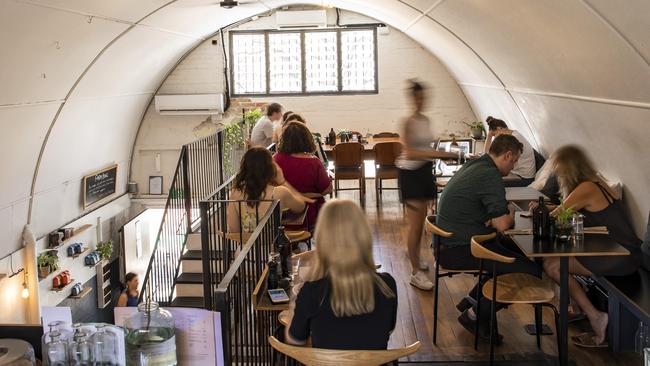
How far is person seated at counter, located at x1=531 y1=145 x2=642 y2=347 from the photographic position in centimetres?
509

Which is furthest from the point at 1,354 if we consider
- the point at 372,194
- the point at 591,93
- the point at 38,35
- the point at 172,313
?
the point at 372,194

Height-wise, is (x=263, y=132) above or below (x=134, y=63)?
below

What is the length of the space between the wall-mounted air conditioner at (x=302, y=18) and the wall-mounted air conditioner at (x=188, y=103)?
1.81m

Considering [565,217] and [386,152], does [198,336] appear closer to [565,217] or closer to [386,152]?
[565,217]

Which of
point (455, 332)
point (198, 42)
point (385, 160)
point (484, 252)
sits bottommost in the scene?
point (455, 332)

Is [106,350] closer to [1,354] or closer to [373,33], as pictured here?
[1,354]

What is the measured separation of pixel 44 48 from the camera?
7.59m

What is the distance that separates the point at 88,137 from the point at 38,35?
3.99 metres

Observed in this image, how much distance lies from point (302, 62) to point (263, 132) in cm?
458

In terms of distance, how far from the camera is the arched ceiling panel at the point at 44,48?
6.68m

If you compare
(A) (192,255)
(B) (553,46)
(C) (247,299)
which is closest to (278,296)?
(C) (247,299)

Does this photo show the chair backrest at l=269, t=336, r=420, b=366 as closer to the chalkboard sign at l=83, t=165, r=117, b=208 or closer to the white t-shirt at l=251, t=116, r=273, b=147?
the white t-shirt at l=251, t=116, r=273, b=147

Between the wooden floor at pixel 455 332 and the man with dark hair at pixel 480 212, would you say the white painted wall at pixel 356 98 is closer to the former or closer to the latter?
the wooden floor at pixel 455 332

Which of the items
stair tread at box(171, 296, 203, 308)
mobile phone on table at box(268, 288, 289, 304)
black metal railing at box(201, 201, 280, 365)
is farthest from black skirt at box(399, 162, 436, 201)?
stair tread at box(171, 296, 203, 308)
